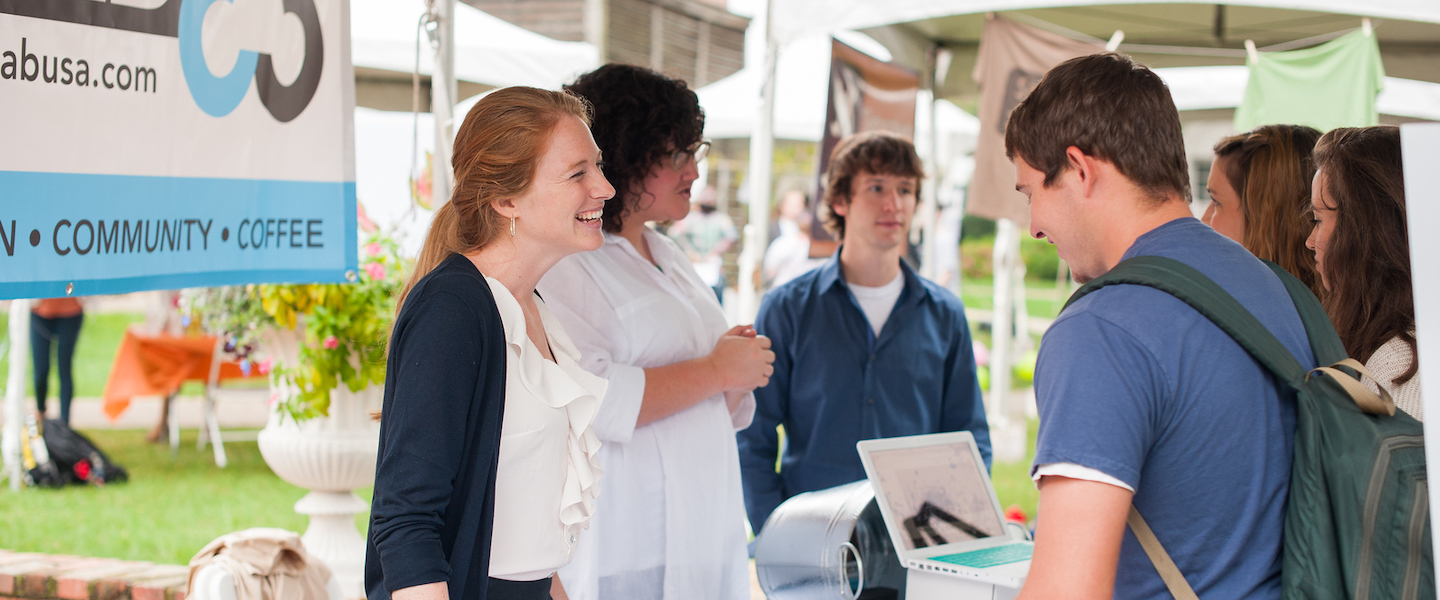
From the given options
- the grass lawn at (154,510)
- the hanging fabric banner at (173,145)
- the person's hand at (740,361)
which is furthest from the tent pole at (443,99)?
the grass lawn at (154,510)

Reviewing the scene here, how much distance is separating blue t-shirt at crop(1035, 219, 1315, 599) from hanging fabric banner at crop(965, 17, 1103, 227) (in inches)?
149

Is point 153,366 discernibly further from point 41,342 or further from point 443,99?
point 443,99

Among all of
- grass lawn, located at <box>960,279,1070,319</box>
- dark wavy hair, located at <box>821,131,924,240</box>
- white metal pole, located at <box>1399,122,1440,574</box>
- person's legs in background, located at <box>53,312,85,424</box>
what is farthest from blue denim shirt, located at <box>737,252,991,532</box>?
grass lawn, located at <box>960,279,1070,319</box>

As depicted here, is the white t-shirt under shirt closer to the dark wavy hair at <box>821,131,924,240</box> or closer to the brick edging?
the dark wavy hair at <box>821,131,924,240</box>

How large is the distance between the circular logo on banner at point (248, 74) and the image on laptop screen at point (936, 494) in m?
1.39

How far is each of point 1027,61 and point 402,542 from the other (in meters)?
4.35

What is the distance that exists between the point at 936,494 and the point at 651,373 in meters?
0.58

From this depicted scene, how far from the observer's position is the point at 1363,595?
44.9 inches

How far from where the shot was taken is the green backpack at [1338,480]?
1130 mm

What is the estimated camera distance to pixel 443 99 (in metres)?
2.75

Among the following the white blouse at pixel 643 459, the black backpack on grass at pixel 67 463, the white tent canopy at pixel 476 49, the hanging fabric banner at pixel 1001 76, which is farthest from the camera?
the black backpack on grass at pixel 67 463

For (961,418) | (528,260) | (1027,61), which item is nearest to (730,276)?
(1027,61)

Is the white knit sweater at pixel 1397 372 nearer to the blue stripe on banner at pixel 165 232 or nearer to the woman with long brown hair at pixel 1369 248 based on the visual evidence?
the woman with long brown hair at pixel 1369 248

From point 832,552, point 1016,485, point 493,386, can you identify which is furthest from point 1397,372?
point 1016,485
